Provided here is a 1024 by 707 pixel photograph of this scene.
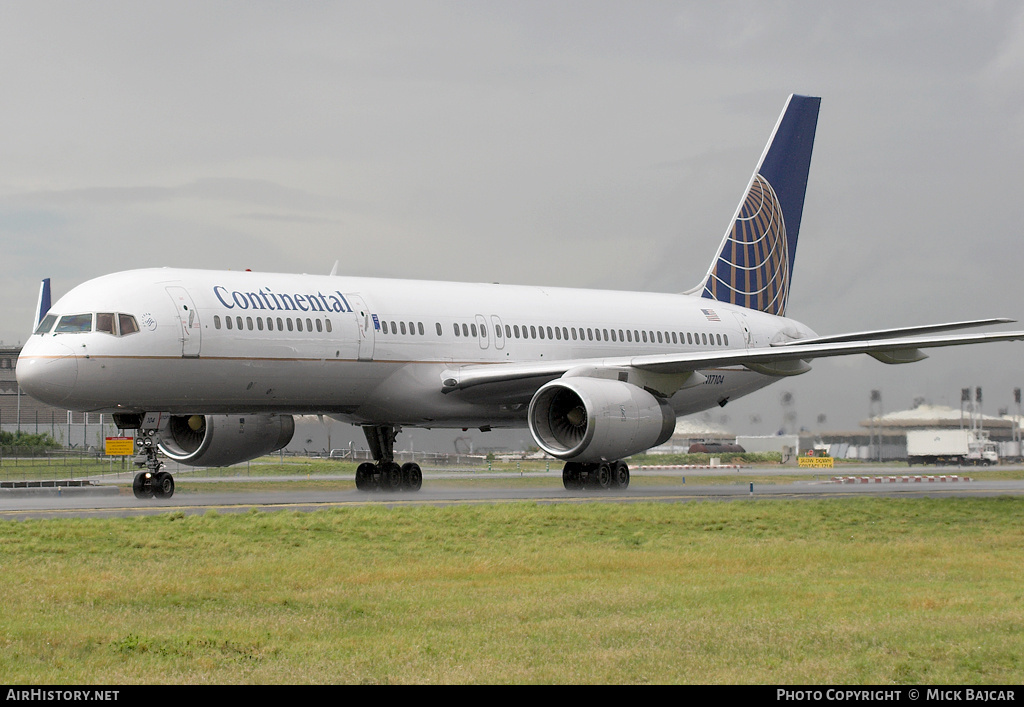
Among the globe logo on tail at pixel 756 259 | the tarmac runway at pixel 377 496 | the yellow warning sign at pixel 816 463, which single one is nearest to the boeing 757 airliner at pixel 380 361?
the tarmac runway at pixel 377 496

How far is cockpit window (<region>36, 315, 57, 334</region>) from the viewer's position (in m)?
23.1

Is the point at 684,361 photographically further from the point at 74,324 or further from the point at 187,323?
the point at 74,324

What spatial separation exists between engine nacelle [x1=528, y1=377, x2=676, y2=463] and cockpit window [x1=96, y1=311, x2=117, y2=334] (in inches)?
318

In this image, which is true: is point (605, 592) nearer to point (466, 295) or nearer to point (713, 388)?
point (466, 295)

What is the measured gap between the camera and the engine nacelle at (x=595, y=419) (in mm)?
23969

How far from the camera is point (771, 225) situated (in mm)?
37438

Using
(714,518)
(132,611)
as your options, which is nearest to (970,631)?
(132,611)

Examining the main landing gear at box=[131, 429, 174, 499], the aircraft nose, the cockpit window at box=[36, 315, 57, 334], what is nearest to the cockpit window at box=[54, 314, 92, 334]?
the cockpit window at box=[36, 315, 57, 334]

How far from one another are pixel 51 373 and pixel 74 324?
1.07 metres

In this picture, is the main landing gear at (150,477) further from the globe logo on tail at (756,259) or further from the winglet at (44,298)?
the winglet at (44,298)

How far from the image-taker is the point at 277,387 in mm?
24484

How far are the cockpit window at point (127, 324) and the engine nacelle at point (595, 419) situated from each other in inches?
302

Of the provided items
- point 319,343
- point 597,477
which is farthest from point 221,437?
point 597,477

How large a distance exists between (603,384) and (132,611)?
50.2 ft
